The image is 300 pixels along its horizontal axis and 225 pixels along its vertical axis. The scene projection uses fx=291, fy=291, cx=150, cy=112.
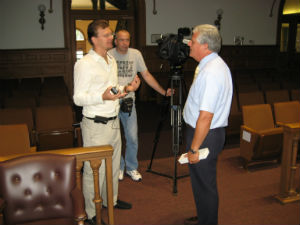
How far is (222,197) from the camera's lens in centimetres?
283

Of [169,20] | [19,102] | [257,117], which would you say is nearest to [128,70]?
[257,117]

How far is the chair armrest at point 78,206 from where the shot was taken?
66.0 inches

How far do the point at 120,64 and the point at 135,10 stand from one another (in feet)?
19.6

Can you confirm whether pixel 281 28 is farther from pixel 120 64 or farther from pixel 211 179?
pixel 211 179

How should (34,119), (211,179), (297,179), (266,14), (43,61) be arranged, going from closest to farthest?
(211,179), (297,179), (34,119), (43,61), (266,14)

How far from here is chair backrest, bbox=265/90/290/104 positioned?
4.96 meters

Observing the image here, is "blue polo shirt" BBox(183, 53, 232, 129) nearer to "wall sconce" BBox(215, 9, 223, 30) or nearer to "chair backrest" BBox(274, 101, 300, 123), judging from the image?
"chair backrest" BBox(274, 101, 300, 123)

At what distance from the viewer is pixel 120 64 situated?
9.66ft

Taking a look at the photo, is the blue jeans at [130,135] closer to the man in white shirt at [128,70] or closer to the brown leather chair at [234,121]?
the man in white shirt at [128,70]

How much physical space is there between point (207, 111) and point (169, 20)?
733 centimetres

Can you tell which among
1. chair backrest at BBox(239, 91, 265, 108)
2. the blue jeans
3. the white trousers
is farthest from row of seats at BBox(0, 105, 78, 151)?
chair backrest at BBox(239, 91, 265, 108)

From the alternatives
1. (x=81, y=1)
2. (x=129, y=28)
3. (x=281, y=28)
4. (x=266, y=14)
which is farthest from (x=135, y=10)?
(x=281, y=28)

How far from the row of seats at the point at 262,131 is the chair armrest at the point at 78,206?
7.51ft

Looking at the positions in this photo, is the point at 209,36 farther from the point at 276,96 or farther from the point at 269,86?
the point at 269,86
